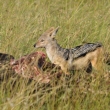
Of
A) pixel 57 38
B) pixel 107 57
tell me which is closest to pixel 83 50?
pixel 107 57

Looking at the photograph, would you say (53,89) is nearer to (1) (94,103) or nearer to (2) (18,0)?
(1) (94,103)

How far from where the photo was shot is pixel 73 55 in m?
5.71

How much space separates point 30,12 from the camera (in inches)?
313

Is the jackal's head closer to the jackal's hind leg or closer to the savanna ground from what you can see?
the savanna ground

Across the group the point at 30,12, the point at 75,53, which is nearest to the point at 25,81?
the point at 75,53

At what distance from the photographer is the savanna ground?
14.9 feet

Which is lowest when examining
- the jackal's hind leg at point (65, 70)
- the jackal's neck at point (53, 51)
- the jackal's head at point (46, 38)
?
the jackal's hind leg at point (65, 70)

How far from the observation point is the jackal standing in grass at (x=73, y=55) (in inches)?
225

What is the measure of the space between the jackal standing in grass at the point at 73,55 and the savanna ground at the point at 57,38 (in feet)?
0.89

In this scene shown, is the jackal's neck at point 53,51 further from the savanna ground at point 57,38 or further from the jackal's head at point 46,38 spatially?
the savanna ground at point 57,38

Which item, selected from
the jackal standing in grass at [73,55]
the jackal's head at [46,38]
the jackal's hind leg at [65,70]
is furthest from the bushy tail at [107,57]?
the jackal's head at [46,38]

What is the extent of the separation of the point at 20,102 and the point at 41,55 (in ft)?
2.89

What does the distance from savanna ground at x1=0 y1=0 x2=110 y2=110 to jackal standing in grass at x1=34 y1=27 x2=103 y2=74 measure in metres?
0.27

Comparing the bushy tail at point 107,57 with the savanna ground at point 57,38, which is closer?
the savanna ground at point 57,38
